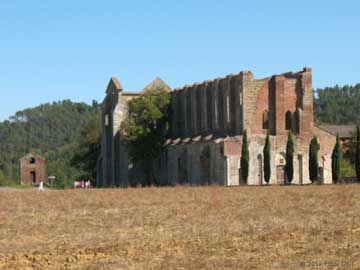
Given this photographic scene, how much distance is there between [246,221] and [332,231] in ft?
12.7

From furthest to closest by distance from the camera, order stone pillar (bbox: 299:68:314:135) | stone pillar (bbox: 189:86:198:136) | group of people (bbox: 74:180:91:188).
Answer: group of people (bbox: 74:180:91:188), stone pillar (bbox: 189:86:198:136), stone pillar (bbox: 299:68:314:135)

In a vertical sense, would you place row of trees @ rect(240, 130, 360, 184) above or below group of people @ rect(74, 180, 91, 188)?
above

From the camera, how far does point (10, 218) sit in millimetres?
25438

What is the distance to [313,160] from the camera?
1998 inches

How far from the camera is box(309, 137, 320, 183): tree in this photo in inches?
1993

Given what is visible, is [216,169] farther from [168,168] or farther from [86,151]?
[86,151]

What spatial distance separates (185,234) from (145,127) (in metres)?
45.6

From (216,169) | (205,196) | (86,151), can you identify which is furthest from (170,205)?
(86,151)

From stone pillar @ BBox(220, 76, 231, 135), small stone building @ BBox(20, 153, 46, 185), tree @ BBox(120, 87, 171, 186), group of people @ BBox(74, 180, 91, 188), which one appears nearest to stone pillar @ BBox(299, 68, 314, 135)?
stone pillar @ BBox(220, 76, 231, 135)

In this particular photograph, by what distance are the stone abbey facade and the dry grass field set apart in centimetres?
2230

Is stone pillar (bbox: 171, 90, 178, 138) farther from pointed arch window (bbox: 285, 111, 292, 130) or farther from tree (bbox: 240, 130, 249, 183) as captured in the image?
tree (bbox: 240, 130, 249, 183)

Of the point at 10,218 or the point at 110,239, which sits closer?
the point at 110,239

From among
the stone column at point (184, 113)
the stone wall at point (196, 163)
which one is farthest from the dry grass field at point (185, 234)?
the stone column at point (184, 113)

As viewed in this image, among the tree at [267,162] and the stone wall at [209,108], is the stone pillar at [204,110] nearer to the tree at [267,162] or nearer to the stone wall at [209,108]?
the stone wall at [209,108]
